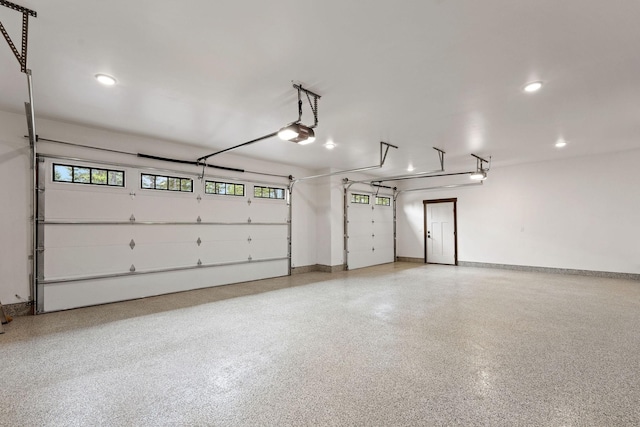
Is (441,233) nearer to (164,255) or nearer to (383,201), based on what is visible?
(383,201)

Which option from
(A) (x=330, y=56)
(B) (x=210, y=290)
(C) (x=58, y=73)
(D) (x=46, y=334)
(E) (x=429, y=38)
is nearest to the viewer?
(E) (x=429, y=38)

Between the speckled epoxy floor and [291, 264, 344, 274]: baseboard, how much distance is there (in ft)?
9.68

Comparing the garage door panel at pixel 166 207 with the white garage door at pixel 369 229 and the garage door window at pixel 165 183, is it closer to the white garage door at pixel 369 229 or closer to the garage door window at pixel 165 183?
the garage door window at pixel 165 183

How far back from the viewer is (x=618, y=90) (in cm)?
364

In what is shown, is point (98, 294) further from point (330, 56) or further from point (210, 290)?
point (330, 56)

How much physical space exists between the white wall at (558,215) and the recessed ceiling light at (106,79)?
9.12m

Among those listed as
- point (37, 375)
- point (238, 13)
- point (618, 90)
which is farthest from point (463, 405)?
point (618, 90)

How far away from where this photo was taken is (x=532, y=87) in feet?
11.5

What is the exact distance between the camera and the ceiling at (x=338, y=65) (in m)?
2.31

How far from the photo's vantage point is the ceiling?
2309 millimetres

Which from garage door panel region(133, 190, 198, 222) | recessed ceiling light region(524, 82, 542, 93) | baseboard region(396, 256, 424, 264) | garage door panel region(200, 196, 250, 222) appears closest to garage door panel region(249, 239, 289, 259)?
garage door panel region(200, 196, 250, 222)

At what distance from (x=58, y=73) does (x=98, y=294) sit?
3.43m

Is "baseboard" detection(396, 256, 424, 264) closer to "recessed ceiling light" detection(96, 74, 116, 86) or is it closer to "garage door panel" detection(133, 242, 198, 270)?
"garage door panel" detection(133, 242, 198, 270)

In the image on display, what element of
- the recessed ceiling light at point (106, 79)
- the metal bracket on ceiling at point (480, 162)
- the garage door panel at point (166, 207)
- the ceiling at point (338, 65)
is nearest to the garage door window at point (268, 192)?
the garage door panel at point (166, 207)
